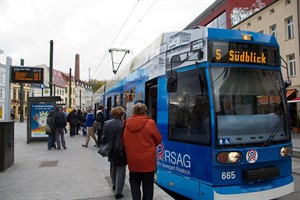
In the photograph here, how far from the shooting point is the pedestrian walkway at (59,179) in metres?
5.65

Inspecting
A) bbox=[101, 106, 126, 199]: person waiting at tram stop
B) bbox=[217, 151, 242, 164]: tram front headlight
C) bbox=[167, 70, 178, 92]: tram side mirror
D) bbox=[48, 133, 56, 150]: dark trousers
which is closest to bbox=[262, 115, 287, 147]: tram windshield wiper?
bbox=[217, 151, 242, 164]: tram front headlight

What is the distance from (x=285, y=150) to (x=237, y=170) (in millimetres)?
1050

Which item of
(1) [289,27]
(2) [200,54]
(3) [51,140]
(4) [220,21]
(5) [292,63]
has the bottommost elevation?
(3) [51,140]

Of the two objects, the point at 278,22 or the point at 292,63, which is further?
the point at 278,22

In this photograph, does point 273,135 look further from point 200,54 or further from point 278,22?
point 278,22

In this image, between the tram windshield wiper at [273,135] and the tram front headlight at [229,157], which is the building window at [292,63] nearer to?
the tram windshield wiper at [273,135]

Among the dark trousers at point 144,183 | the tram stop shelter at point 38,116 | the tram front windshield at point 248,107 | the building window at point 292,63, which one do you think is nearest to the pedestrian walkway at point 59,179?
the dark trousers at point 144,183

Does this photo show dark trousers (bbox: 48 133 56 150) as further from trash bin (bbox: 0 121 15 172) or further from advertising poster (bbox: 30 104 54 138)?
trash bin (bbox: 0 121 15 172)

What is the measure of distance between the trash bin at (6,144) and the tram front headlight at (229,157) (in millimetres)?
Answer: 5530

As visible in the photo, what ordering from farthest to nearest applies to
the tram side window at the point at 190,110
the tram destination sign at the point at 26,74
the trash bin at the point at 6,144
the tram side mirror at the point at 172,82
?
the tram destination sign at the point at 26,74, the trash bin at the point at 6,144, the tram side mirror at the point at 172,82, the tram side window at the point at 190,110

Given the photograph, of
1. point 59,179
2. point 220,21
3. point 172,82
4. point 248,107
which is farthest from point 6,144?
point 220,21

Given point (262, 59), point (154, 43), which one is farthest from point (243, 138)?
point (154, 43)

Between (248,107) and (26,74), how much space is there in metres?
8.85

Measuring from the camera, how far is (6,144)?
793 cm
